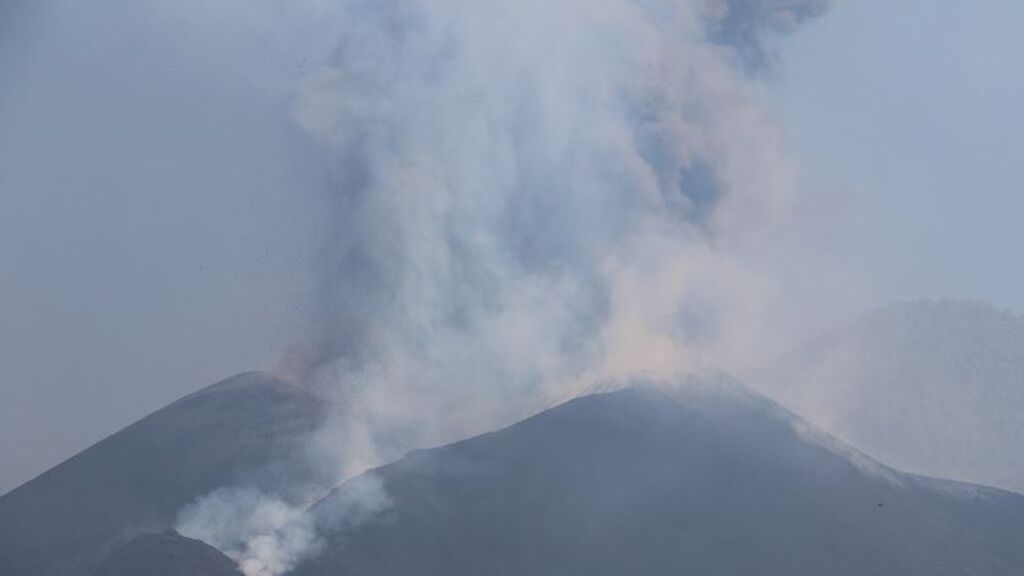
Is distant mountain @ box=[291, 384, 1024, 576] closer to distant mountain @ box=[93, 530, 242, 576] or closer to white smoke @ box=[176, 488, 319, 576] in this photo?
white smoke @ box=[176, 488, 319, 576]

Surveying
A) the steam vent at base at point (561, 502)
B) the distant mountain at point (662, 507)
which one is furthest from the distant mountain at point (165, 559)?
the distant mountain at point (662, 507)

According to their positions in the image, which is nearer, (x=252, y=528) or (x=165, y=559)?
(x=165, y=559)

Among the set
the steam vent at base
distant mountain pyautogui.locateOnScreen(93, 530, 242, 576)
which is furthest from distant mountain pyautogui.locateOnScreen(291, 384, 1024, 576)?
distant mountain pyautogui.locateOnScreen(93, 530, 242, 576)

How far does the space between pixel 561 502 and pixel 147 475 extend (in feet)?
41.7

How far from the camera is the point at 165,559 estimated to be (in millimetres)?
38656

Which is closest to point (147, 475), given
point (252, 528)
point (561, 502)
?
point (252, 528)

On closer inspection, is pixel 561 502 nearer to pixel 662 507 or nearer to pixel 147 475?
pixel 662 507

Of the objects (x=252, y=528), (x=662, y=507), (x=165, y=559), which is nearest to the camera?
(x=165, y=559)

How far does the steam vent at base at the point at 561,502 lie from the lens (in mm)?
41562

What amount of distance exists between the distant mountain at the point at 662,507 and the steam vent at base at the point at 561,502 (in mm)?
66

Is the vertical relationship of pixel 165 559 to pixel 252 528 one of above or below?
below

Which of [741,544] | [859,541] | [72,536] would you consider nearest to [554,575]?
[741,544]

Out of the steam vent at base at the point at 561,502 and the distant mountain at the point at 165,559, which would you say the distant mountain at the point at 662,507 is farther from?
the distant mountain at the point at 165,559

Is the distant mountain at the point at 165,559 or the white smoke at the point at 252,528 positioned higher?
the white smoke at the point at 252,528
